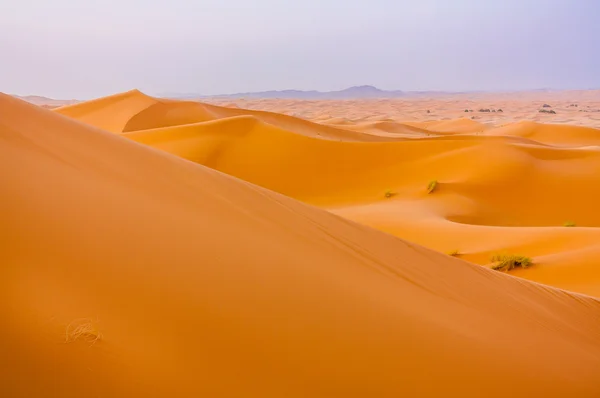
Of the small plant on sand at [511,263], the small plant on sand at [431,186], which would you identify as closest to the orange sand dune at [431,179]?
the small plant on sand at [431,186]

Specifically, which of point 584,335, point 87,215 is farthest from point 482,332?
point 87,215

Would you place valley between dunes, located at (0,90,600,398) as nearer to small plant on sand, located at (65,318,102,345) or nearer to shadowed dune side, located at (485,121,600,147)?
small plant on sand, located at (65,318,102,345)

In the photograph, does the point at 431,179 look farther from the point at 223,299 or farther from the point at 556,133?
the point at 556,133

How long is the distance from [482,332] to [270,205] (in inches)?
75.5

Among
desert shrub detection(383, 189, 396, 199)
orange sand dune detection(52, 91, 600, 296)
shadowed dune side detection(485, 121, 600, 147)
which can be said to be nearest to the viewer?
orange sand dune detection(52, 91, 600, 296)

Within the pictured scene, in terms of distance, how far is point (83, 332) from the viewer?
86.4 inches

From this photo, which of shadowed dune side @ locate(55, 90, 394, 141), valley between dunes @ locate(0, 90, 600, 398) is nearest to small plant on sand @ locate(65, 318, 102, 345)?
valley between dunes @ locate(0, 90, 600, 398)

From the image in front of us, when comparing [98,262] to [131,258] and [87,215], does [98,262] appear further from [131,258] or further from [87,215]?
[87,215]

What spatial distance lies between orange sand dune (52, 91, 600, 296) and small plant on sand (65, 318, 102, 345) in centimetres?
777

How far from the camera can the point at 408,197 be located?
1589cm

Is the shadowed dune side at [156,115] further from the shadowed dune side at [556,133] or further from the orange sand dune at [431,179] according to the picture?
the shadowed dune side at [556,133]

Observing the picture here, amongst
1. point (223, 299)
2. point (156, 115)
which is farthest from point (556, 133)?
point (223, 299)

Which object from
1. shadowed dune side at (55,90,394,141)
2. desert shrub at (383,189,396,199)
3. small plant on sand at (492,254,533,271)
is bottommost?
desert shrub at (383,189,396,199)

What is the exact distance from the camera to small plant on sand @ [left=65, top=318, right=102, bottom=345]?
2162 millimetres
